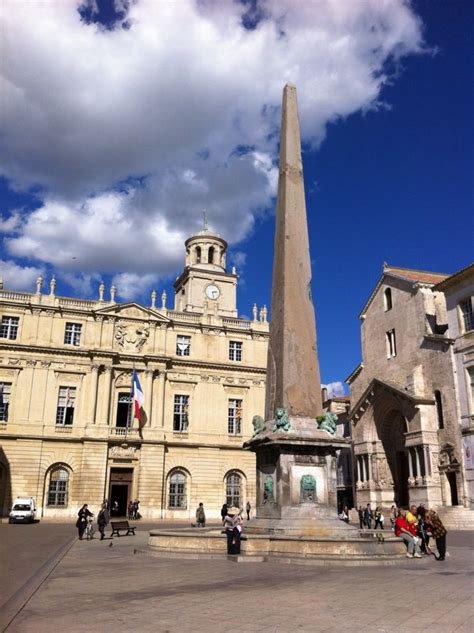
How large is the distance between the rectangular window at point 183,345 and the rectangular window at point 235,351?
10.2ft

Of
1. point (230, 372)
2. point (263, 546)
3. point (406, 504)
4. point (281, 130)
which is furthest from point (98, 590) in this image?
point (230, 372)

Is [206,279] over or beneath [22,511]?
over

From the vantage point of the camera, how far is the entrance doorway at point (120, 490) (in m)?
37.9

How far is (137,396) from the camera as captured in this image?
121 ft

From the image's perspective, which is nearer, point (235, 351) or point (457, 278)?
point (457, 278)

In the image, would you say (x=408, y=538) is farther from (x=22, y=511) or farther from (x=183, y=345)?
(x=183, y=345)

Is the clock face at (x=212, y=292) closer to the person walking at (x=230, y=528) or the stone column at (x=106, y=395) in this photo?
the stone column at (x=106, y=395)

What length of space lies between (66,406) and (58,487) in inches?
195

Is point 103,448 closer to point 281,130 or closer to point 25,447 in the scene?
point 25,447

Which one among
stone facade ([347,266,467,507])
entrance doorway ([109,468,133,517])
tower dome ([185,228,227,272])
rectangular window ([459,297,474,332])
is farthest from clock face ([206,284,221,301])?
rectangular window ([459,297,474,332])

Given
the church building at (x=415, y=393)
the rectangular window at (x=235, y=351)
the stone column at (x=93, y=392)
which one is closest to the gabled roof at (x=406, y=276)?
the church building at (x=415, y=393)

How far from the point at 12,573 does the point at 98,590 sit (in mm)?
3314

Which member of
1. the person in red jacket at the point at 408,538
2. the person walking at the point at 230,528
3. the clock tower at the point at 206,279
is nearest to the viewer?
the person walking at the point at 230,528

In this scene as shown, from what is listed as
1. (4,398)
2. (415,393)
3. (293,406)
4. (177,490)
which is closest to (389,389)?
(415,393)
